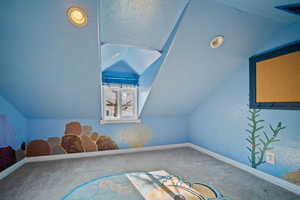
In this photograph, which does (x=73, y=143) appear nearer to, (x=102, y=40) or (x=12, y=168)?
(x=12, y=168)

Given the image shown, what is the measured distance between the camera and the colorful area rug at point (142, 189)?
1660 millimetres

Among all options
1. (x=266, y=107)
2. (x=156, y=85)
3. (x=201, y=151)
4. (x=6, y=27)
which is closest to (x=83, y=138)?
(x=156, y=85)

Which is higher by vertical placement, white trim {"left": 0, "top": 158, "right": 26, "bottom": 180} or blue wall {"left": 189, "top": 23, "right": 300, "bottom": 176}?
blue wall {"left": 189, "top": 23, "right": 300, "bottom": 176}

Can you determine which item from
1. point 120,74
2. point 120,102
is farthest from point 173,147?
point 120,74

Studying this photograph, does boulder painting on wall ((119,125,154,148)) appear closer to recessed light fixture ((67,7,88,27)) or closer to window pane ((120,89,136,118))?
window pane ((120,89,136,118))

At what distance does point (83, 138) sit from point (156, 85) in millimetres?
1790

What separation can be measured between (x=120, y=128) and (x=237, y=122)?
7.34 ft

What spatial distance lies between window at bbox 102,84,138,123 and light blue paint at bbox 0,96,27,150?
57.6 inches

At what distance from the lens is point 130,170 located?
2.36 meters

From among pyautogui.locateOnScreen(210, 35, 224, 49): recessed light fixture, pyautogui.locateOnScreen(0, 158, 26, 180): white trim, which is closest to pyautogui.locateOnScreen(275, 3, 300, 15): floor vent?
pyautogui.locateOnScreen(210, 35, 224, 49): recessed light fixture

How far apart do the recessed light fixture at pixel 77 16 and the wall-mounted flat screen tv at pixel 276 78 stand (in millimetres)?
2421

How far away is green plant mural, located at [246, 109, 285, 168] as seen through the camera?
2.08m

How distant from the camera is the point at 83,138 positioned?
9.89 ft

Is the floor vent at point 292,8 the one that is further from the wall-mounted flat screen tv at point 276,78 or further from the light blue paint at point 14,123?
the light blue paint at point 14,123
